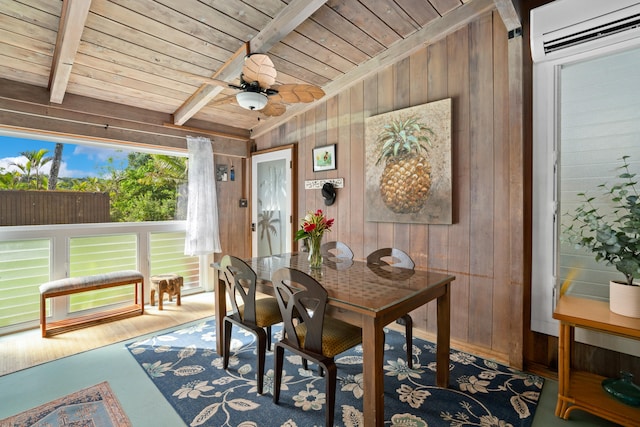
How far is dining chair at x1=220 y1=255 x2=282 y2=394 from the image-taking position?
2055mm

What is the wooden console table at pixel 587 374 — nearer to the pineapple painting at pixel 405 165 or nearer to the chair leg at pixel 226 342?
the pineapple painting at pixel 405 165

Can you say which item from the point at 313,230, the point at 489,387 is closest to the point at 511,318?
the point at 489,387

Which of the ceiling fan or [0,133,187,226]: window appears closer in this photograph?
the ceiling fan

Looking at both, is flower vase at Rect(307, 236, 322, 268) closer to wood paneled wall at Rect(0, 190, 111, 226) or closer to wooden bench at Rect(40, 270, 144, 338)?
wooden bench at Rect(40, 270, 144, 338)

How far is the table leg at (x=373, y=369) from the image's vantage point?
1.54m

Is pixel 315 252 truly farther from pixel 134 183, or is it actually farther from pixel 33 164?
pixel 33 164

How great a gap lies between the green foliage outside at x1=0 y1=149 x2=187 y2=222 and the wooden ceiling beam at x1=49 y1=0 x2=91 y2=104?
0.84 m

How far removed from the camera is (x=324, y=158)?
363 centimetres

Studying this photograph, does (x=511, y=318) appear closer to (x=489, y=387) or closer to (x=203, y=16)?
(x=489, y=387)

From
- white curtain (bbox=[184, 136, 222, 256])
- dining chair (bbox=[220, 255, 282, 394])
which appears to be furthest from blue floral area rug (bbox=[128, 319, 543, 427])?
white curtain (bbox=[184, 136, 222, 256])

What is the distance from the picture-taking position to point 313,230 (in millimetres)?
2336

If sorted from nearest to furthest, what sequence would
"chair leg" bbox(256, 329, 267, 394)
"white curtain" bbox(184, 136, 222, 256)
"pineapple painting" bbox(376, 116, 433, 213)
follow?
"chair leg" bbox(256, 329, 267, 394)
"pineapple painting" bbox(376, 116, 433, 213)
"white curtain" bbox(184, 136, 222, 256)

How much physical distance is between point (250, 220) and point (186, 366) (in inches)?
96.5

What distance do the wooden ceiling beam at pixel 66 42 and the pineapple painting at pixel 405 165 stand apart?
2.39 metres
